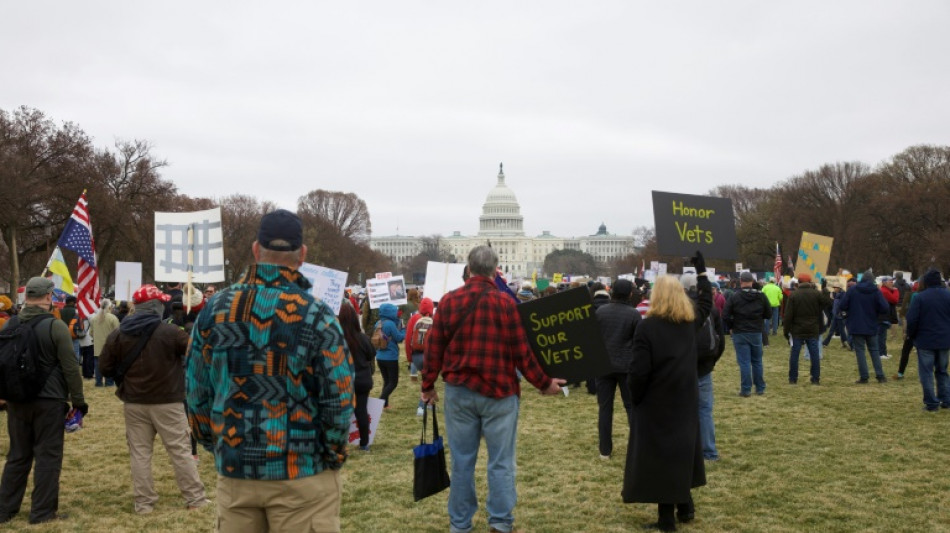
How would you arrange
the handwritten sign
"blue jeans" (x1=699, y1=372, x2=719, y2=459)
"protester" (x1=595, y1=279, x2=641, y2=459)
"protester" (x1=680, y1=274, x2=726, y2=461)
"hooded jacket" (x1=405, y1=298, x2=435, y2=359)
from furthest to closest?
the handwritten sign < "hooded jacket" (x1=405, y1=298, x2=435, y2=359) < "protester" (x1=595, y1=279, x2=641, y2=459) < "blue jeans" (x1=699, y1=372, x2=719, y2=459) < "protester" (x1=680, y1=274, x2=726, y2=461)

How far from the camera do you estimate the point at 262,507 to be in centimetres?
344

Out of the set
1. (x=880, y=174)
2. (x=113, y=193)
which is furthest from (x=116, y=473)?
(x=880, y=174)

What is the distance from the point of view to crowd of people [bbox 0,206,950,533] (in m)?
3.35

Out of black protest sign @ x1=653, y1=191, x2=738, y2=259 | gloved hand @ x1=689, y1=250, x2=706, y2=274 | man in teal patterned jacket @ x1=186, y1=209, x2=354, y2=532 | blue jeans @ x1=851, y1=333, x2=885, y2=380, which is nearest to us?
man in teal patterned jacket @ x1=186, y1=209, x2=354, y2=532

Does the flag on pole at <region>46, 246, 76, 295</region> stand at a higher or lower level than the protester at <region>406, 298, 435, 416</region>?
higher

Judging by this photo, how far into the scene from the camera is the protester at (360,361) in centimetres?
889

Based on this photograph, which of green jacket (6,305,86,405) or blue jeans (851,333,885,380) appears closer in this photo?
green jacket (6,305,86,405)

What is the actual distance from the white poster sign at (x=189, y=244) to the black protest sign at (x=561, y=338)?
4.63 metres

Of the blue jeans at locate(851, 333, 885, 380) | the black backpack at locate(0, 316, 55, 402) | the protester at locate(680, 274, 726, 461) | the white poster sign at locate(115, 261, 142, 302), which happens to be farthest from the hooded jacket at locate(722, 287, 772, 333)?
the white poster sign at locate(115, 261, 142, 302)

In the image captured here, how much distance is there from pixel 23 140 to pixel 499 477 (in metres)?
39.8

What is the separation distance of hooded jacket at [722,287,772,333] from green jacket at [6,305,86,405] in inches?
367

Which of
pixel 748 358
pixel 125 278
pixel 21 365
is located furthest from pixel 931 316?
pixel 125 278

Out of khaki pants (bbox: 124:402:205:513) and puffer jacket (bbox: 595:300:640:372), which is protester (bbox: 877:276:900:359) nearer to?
puffer jacket (bbox: 595:300:640:372)

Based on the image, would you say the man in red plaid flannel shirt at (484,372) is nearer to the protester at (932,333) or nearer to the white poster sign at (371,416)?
the white poster sign at (371,416)
